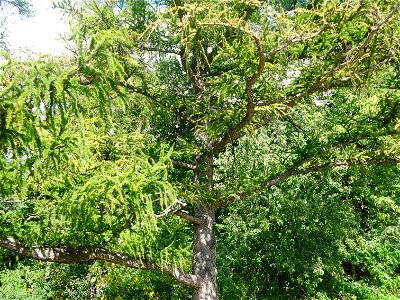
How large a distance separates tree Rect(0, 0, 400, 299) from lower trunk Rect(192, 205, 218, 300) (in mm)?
20

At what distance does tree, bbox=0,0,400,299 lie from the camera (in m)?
2.71

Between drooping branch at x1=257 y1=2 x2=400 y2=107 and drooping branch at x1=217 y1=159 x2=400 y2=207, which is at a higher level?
drooping branch at x1=257 y1=2 x2=400 y2=107

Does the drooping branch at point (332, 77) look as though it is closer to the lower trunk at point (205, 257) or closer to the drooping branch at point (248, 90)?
the drooping branch at point (248, 90)

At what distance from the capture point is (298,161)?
22.0 ft

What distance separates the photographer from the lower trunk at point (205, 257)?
6539 millimetres

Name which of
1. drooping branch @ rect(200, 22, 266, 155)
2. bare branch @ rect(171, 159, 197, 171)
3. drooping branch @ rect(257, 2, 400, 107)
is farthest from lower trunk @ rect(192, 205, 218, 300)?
drooping branch @ rect(257, 2, 400, 107)

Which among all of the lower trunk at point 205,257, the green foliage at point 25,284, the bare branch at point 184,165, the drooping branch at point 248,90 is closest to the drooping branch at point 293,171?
the lower trunk at point 205,257

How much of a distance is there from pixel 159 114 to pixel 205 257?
112 inches

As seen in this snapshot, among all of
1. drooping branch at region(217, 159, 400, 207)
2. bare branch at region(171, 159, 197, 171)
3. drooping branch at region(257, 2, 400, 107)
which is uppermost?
drooping branch at region(257, 2, 400, 107)

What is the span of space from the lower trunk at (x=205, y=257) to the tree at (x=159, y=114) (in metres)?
0.02

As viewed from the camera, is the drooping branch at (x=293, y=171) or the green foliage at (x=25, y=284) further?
the green foliage at (x=25, y=284)

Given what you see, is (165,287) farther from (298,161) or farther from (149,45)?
(149,45)

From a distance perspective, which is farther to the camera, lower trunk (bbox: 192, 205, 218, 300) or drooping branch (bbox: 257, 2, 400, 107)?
lower trunk (bbox: 192, 205, 218, 300)

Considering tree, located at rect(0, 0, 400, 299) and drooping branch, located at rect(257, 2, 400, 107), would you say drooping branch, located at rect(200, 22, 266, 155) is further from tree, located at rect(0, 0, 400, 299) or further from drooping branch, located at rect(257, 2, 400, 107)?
drooping branch, located at rect(257, 2, 400, 107)
